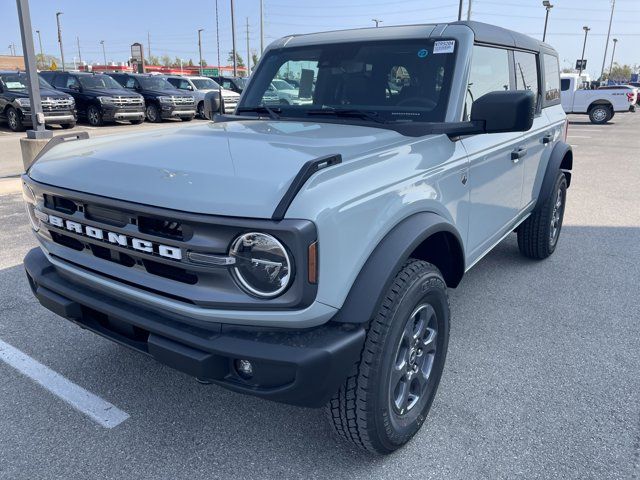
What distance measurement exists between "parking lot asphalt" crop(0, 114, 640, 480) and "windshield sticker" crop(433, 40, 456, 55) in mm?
1821

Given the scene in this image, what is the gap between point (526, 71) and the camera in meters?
4.18

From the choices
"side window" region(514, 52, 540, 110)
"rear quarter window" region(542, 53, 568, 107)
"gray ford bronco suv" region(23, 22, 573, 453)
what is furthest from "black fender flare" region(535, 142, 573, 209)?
"gray ford bronco suv" region(23, 22, 573, 453)

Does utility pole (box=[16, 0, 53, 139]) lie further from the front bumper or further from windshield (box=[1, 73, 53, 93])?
windshield (box=[1, 73, 53, 93])

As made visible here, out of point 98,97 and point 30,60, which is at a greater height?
point 30,60

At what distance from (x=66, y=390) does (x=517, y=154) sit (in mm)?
3185

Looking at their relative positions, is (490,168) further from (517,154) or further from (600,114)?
(600,114)

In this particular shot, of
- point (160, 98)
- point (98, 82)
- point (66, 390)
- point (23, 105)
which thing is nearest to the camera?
point (66, 390)

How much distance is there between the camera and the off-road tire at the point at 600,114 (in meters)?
23.0

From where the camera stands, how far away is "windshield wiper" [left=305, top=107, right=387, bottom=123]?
10.00 feet

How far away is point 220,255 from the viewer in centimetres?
193

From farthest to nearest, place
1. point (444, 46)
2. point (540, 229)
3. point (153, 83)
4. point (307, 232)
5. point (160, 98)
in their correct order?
point (153, 83)
point (160, 98)
point (540, 229)
point (444, 46)
point (307, 232)

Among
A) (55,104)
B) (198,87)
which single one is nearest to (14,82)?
(55,104)

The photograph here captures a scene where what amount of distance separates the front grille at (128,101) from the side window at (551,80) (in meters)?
14.9

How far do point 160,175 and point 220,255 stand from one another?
44cm
